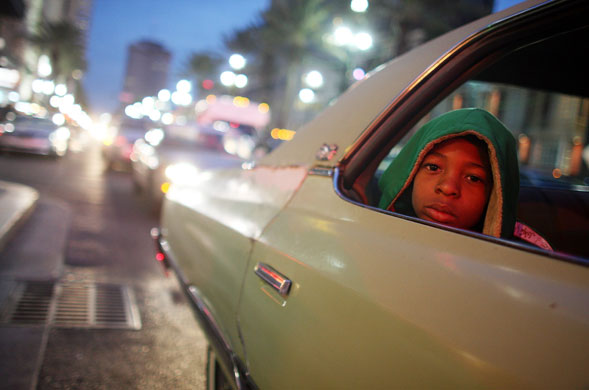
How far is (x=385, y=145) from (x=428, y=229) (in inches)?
21.6

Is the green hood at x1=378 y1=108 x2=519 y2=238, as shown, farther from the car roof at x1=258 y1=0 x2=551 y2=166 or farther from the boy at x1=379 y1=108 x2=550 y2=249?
the car roof at x1=258 y1=0 x2=551 y2=166

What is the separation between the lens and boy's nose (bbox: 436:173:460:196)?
1.42 meters

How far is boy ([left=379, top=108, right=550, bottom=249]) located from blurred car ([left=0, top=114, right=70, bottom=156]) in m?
17.5

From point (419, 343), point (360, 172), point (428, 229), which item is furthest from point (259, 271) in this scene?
point (419, 343)

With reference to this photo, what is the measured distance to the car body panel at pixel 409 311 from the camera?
0.78 metres

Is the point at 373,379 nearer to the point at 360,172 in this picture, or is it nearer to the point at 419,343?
the point at 419,343

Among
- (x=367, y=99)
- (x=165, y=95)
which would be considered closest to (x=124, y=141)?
(x=367, y=99)

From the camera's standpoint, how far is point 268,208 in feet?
5.83

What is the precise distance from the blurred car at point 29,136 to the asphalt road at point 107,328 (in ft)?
29.2

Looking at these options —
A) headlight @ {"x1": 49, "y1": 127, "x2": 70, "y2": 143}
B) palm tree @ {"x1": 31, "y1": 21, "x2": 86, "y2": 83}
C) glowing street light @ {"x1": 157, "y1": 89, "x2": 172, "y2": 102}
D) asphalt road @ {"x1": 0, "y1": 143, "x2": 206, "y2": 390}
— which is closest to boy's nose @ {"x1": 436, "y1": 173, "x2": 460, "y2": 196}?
asphalt road @ {"x1": 0, "y1": 143, "x2": 206, "y2": 390}

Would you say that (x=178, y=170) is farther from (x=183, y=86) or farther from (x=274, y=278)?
(x=183, y=86)

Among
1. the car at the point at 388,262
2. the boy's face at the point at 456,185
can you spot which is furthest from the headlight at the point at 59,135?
the boy's face at the point at 456,185

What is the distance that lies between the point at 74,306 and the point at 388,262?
3.15m

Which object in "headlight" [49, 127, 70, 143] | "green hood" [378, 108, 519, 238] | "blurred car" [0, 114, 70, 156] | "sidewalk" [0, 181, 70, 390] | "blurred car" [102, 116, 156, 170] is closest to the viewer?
"green hood" [378, 108, 519, 238]
